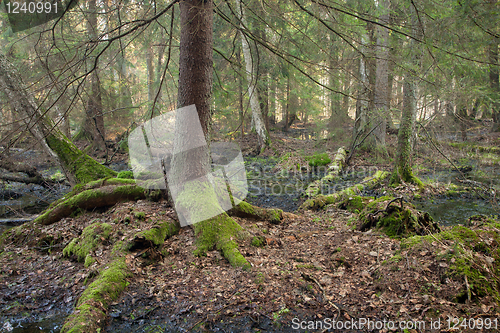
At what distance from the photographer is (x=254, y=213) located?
18.6 feet

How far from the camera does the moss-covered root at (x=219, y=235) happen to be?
4246mm

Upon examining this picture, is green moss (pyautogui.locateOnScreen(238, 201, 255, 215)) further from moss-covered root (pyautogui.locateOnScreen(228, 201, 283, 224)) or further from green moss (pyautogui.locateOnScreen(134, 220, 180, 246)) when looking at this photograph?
green moss (pyautogui.locateOnScreen(134, 220, 180, 246))

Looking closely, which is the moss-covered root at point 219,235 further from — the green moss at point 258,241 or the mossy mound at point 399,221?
the mossy mound at point 399,221

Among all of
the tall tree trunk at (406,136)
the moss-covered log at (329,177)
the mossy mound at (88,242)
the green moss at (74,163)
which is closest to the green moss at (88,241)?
the mossy mound at (88,242)

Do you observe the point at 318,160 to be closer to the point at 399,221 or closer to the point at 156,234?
the point at 399,221

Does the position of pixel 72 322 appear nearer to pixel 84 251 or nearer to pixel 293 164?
pixel 84 251

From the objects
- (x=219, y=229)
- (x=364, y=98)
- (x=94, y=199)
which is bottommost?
(x=219, y=229)

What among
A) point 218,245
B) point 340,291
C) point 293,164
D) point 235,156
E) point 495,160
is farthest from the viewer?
point 235,156

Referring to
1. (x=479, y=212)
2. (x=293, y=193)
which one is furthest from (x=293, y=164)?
(x=479, y=212)

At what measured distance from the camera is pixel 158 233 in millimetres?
4457

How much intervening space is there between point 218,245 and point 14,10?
4248mm

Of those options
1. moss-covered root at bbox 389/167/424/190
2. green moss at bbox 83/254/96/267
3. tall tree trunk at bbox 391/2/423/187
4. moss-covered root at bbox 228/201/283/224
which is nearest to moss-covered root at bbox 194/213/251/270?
moss-covered root at bbox 228/201/283/224

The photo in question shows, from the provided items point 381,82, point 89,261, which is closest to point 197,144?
point 89,261

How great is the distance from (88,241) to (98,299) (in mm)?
1724
